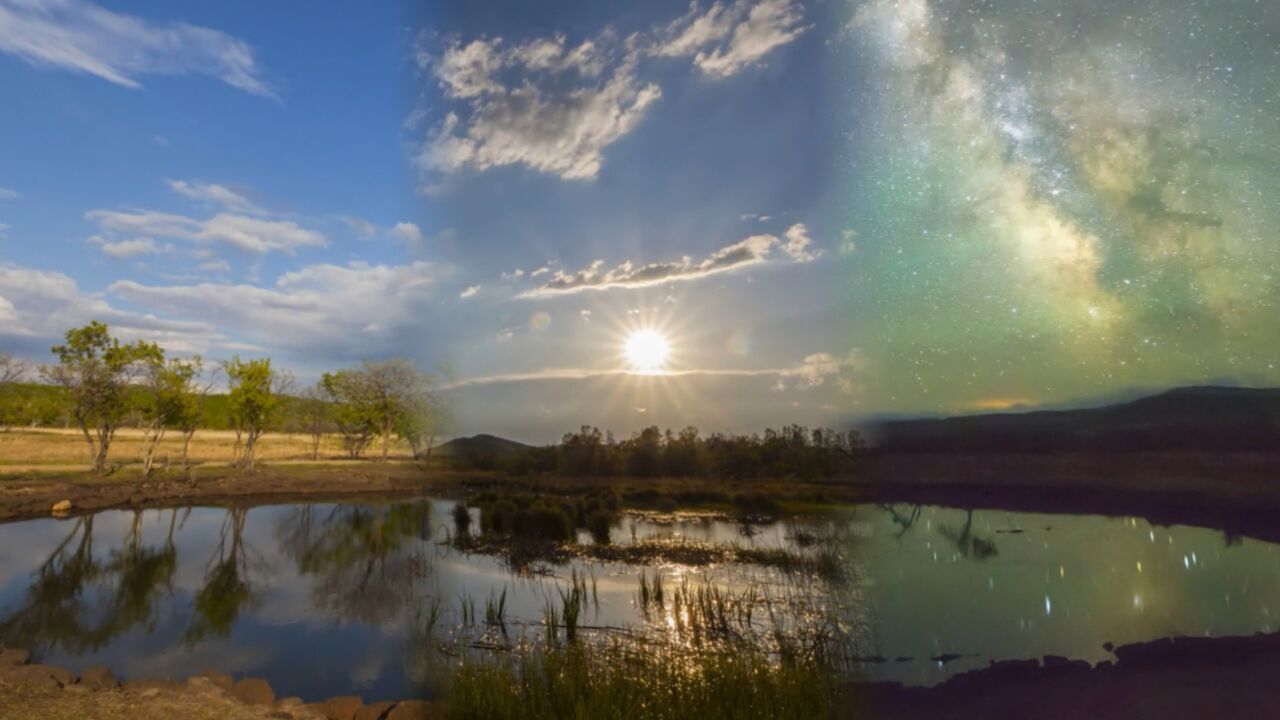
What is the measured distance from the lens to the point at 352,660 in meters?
10.4

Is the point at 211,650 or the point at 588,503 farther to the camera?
the point at 588,503

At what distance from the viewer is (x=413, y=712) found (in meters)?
6.77

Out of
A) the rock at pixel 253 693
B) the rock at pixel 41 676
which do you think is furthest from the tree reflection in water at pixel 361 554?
the rock at pixel 41 676

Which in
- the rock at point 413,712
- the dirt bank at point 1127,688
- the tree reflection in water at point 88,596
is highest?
the dirt bank at point 1127,688

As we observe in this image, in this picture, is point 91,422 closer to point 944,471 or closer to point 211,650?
point 211,650

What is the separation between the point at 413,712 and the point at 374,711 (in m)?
0.60

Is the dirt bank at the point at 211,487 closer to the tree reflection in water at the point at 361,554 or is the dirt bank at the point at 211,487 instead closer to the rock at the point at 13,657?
the tree reflection in water at the point at 361,554

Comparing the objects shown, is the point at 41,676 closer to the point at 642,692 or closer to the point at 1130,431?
the point at 642,692

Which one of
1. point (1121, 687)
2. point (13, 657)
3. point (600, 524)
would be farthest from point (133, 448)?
point (1121, 687)

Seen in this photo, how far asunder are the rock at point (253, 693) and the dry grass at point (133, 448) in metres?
33.5

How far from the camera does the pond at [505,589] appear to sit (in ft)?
12.9

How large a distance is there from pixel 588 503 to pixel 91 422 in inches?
1026

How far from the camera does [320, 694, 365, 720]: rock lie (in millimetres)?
7180

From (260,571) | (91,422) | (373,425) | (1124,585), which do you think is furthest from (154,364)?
(1124,585)
